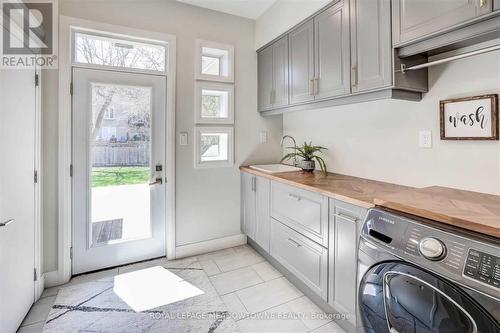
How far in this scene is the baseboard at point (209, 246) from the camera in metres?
2.81

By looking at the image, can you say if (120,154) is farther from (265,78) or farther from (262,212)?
(265,78)

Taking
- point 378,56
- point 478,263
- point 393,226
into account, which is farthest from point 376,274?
point 378,56

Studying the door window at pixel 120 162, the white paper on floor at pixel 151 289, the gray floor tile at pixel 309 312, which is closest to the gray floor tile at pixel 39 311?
the white paper on floor at pixel 151 289

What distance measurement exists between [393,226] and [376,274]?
23cm

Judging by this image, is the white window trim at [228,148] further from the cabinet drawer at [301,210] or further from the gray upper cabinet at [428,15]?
the gray upper cabinet at [428,15]

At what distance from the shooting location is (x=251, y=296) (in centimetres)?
212

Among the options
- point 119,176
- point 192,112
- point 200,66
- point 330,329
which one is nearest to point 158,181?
point 119,176

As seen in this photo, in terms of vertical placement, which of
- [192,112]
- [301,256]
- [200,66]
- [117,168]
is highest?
[200,66]

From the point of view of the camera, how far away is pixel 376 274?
3.84ft

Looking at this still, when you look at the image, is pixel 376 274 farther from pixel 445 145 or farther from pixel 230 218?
pixel 230 218

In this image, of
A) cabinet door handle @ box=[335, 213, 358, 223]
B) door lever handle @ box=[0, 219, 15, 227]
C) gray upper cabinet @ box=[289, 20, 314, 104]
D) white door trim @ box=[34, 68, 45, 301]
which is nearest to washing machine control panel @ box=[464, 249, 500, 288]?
cabinet door handle @ box=[335, 213, 358, 223]

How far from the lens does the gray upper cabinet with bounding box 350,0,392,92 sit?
64.7 inches

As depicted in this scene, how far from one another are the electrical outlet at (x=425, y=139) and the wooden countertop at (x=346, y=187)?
0.32 metres

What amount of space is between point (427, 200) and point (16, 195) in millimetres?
2437
